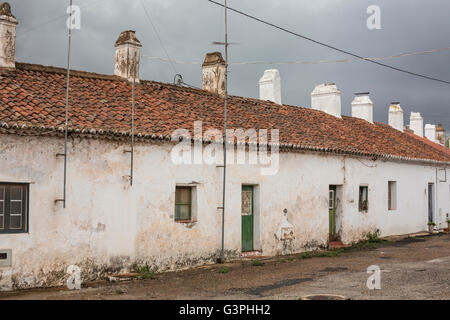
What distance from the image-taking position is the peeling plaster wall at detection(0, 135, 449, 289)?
11.7m

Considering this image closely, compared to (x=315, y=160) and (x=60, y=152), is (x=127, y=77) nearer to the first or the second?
(x=60, y=152)

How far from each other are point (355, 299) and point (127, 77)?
10051mm

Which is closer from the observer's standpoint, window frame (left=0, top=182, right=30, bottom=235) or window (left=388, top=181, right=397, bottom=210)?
window frame (left=0, top=182, right=30, bottom=235)

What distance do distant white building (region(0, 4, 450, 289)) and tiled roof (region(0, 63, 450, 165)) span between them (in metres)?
0.06

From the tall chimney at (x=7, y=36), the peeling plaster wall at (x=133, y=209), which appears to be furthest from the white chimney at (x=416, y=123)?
the tall chimney at (x=7, y=36)

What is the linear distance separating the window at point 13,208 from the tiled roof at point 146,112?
1253 mm

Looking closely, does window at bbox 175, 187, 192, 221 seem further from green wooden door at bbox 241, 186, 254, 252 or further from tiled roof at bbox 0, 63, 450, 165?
green wooden door at bbox 241, 186, 254, 252

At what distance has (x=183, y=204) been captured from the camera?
15.0 m

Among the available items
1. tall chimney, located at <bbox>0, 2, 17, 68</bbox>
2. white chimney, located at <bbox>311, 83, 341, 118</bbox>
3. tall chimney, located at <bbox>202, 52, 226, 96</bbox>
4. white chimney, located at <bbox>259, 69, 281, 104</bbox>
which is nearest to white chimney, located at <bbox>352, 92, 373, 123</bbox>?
white chimney, located at <bbox>311, 83, 341, 118</bbox>

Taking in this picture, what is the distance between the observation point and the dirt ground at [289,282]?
10.6 metres

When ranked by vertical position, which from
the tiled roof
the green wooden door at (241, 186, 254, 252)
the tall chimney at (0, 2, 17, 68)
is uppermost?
the tall chimney at (0, 2, 17, 68)

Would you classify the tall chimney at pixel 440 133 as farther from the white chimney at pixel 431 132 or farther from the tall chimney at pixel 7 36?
the tall chimney at pixel 7 36
